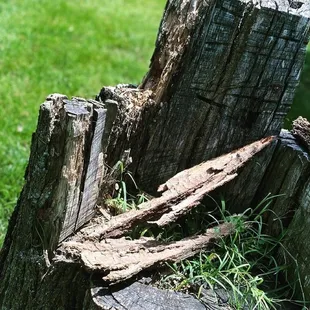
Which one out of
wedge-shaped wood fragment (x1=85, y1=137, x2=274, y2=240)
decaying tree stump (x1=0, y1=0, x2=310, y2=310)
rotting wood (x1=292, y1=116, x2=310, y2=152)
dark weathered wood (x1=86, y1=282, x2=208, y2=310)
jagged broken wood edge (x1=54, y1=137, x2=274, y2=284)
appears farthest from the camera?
rotting wood (x1=292, y1=116, x2=310, y2=152)

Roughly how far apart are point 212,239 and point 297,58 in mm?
875

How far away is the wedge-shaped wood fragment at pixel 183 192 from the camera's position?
279 cm

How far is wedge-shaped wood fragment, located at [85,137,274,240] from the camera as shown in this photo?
9.15 feet

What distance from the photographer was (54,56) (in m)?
7.03

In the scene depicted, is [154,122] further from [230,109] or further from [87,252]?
[87,252]

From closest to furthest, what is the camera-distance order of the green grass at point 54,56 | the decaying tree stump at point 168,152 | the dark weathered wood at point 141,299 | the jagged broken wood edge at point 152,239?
the dark weathered wood at point 141,299 < the jagged broken wood edge at point 152,239 < the decaying tree stump at point 168,152 < the green grass at point 54,56

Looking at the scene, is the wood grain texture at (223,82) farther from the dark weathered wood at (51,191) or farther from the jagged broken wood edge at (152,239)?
the dark weathered wood at (51,191)

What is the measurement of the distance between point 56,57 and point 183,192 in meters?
4.49

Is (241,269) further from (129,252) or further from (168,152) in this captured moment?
(168,152)

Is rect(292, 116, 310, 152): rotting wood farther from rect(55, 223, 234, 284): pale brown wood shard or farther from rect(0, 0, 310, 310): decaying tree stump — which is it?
rect(55, 223, 234, 284): pale brown wood shard

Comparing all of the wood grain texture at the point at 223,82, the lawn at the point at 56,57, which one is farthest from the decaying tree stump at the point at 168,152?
the lawn at the point at 56,57

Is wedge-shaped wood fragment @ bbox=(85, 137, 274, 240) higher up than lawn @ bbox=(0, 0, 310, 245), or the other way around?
wedge-shaped wood fragment @ bbox=(85, 137, 274, 240)

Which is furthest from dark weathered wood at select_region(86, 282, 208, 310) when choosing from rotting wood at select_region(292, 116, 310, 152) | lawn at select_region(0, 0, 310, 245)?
lawn at select_region(0, 0, 310, 245)

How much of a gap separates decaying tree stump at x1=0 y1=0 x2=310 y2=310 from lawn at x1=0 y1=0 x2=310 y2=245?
1514 mm
